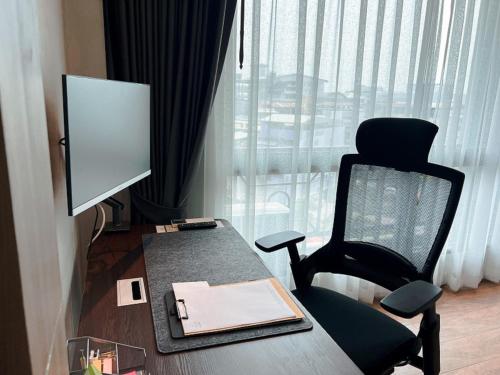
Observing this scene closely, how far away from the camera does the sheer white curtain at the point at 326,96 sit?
1.96 meters

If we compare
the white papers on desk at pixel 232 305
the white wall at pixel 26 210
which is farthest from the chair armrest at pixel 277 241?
the white wall at pixel 26 210

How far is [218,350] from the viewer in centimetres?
86

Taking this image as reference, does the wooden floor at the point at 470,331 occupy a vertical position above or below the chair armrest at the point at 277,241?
below

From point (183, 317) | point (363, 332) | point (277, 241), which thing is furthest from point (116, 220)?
point (363, 332)

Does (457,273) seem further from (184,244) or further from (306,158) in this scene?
(184,244)

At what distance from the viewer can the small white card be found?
1.07 metres

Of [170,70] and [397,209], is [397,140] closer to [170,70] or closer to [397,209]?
[397,209]

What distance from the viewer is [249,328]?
940 mm

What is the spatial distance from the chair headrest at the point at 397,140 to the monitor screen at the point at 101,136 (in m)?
0.90

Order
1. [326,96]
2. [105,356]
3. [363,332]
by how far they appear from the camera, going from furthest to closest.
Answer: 1. [326,96]
2. [363,332]
3. [105,356]

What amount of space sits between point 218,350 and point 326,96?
160 centimetres

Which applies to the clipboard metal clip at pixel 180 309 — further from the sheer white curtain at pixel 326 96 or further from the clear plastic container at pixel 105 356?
the sheer white curtain at pixel 326 96

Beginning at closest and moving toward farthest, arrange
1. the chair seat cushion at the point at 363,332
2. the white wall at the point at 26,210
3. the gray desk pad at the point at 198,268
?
the white wall at the point at 26,210 < the gray desk pad at the point at 198,268 < the chair seat cushion at the point at 363,332

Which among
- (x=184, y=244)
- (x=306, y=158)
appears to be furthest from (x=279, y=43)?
(x=184, y=244)
